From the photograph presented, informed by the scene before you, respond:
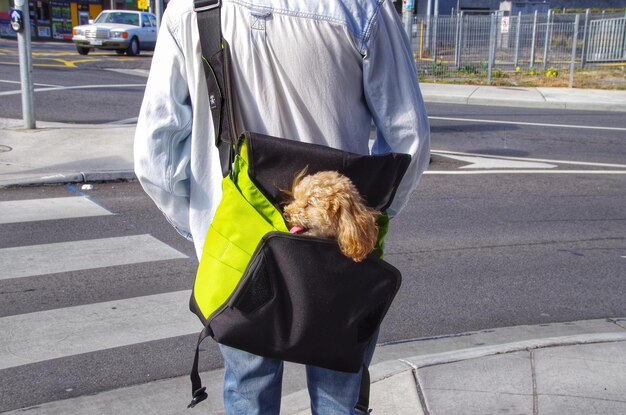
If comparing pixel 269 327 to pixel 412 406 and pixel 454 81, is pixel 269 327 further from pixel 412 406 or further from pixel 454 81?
pixel 454 81

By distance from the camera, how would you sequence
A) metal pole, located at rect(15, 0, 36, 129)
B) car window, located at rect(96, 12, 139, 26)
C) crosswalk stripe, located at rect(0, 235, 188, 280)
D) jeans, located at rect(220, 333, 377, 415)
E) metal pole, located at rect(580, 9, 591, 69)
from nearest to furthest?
jeans, located at rect(220, 333, 377, 415), crosswalk stripe, located at rect(0, 235, 188, 280), metal pole, located at rect(15, 0, 36, 129), metal pole, located at rect(580, 9, 591, 69), car window, located at rect(96, 12, 139, 26)

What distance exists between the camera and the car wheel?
2808 centimetres

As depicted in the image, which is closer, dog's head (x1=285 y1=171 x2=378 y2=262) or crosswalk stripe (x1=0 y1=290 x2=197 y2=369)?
dog's head (x1=285 y1=171 x2=378 y2=262)

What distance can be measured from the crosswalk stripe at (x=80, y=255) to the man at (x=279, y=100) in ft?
11.9

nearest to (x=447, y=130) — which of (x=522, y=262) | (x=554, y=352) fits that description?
(x=522, y=262)

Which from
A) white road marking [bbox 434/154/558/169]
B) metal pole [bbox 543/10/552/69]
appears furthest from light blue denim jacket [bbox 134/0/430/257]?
metal pole [bbox 543/10/552/69]

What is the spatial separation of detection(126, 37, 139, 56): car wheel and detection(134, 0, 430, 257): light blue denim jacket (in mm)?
26998

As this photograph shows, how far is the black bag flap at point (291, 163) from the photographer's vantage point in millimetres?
2076

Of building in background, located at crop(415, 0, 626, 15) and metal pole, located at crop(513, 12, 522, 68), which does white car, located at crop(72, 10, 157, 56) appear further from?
building in background, located at crop(415, 0, 626, 15)

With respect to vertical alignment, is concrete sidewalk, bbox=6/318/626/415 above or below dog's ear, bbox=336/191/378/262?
below

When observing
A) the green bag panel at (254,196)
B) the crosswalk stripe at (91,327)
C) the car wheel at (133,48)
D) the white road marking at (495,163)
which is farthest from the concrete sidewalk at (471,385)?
the car wheel at (133,48)

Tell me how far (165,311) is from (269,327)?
3051 millimetres

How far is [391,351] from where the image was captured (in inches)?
174

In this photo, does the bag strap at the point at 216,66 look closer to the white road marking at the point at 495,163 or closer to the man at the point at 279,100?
the man at the point at 279,100
